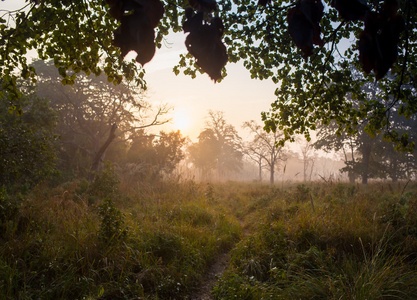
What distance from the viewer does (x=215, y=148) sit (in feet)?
126

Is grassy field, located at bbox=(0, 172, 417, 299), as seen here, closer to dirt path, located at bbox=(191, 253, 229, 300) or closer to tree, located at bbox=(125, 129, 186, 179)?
dirt path, located at bbox=(191, 253, 229, 300)

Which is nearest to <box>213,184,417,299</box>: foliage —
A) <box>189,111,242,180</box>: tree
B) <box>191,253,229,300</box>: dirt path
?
<box>191,253,229,300</box>: dirt path

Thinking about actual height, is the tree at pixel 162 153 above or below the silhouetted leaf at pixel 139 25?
above

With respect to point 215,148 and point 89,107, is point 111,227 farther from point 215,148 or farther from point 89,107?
point 215,148

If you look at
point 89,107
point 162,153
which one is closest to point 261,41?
point 162,153

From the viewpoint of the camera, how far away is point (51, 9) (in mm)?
2570

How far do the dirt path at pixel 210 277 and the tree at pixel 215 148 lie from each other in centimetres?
3146

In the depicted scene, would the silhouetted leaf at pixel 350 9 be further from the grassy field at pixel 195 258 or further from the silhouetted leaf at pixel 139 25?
the grassy field at pixel 195 258

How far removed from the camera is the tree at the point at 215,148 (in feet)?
125

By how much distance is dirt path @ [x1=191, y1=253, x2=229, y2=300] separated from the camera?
3.39 m

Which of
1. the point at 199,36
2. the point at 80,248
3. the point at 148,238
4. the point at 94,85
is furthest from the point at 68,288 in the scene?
the point at 94,85

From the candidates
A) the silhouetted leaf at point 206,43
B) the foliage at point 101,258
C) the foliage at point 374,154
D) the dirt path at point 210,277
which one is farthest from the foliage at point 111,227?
the foliage at point 374,154

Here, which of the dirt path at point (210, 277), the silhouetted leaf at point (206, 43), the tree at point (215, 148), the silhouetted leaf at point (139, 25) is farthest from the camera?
the tree at point (215, 148)

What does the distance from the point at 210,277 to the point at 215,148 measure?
1363 inches
